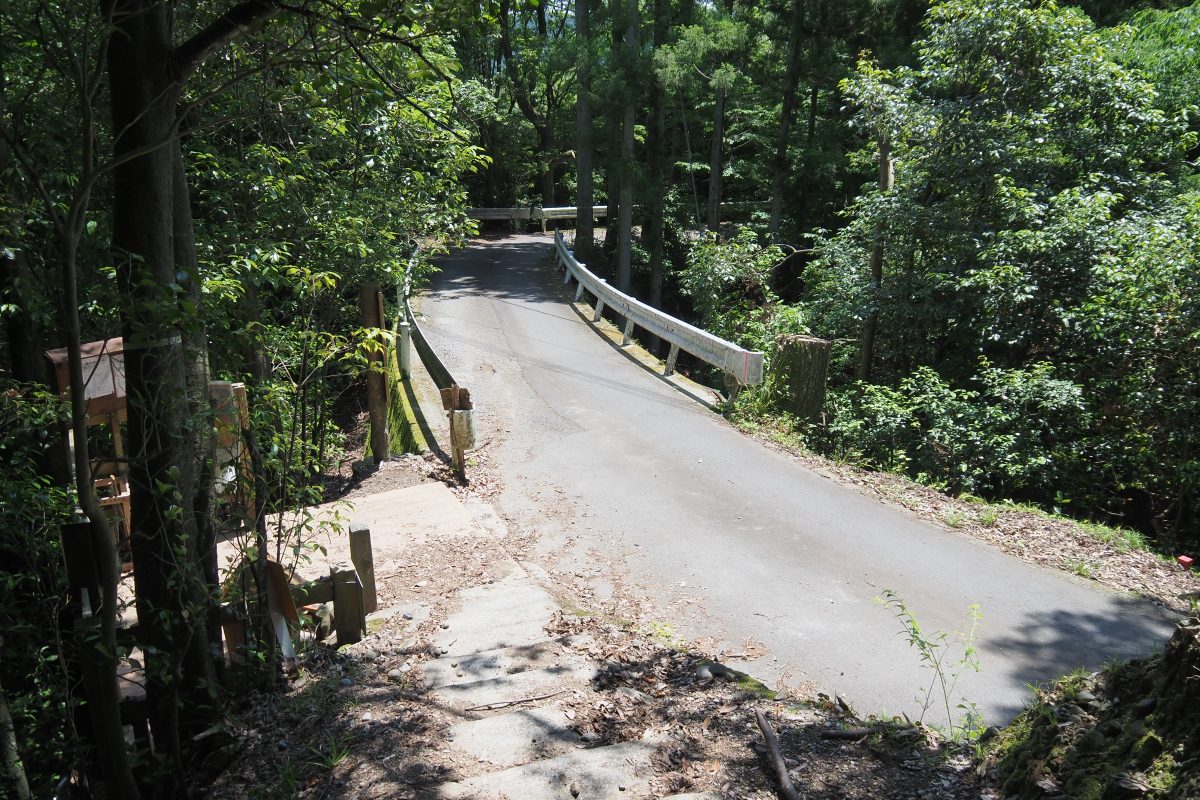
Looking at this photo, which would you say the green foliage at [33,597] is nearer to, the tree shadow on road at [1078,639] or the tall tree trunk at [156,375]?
the tall tree trunk at [156,375]

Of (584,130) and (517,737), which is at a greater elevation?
(584,130)

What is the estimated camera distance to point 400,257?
11719mm

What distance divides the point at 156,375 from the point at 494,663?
2.70m

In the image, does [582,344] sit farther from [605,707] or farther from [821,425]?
[605,707]

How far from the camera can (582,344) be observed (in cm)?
1639

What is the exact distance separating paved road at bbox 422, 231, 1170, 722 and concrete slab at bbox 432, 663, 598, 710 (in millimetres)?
1261

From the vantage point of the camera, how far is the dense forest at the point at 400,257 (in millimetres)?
4230

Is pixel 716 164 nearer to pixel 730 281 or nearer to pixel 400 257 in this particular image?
pixel 730 281

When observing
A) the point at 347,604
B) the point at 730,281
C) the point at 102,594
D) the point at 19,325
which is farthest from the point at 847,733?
the point at 730,281

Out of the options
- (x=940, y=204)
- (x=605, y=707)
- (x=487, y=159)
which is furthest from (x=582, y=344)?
(x=605, y=707)

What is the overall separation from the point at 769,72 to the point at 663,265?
6.81m

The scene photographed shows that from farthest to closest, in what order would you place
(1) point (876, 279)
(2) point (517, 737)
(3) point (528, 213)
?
(3) point (528, 213) < (1) point (876, 279) < (2) point (517, 737)

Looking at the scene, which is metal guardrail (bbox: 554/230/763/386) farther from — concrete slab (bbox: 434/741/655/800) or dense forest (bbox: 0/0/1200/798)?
concrete slab (bbox: 434/741/655/800)

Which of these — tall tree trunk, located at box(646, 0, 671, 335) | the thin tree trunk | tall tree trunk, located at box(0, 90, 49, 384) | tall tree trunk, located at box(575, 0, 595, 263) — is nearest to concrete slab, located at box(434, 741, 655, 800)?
the thin tree trunk
